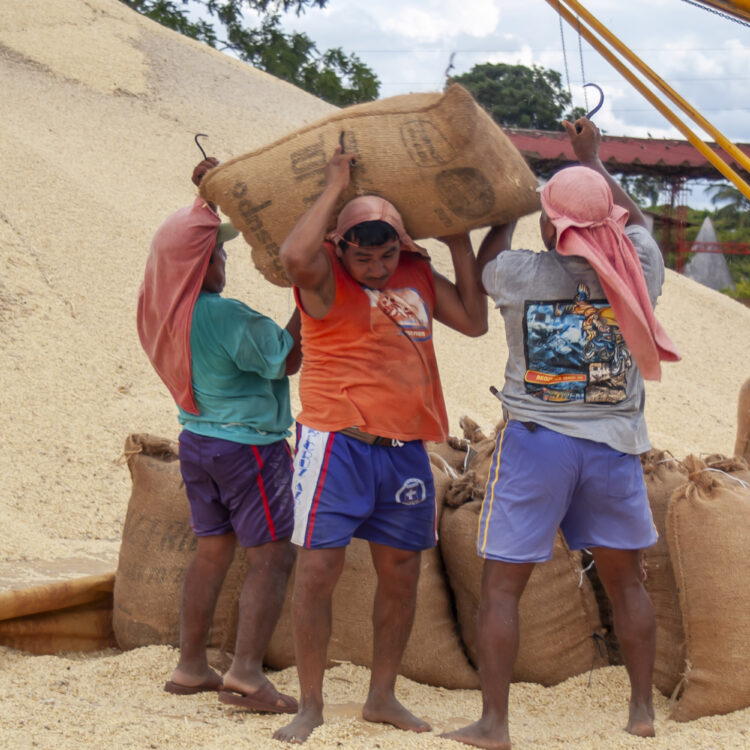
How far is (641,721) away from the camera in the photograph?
2.52 m

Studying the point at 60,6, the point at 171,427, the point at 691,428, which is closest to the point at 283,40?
the point at 60,6

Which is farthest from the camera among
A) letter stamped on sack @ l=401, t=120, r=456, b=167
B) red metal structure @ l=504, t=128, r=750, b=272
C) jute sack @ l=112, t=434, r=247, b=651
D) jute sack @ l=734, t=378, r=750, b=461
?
red metal structure @ l=504, t=128, r=750, b=272

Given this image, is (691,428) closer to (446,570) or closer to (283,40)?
(446,570)

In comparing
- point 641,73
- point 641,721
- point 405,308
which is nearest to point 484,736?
point 641,721

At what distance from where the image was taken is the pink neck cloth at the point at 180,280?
283 cm

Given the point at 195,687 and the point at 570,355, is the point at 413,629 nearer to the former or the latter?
the point at 195,687

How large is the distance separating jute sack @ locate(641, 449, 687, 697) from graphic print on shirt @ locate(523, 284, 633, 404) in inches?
25.5

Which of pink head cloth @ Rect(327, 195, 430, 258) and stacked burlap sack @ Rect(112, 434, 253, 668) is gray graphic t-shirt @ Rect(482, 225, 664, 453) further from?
stacked burlap sack @ Rect(112, 434, 253, 668)

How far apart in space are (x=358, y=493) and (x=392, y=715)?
57 centimetres

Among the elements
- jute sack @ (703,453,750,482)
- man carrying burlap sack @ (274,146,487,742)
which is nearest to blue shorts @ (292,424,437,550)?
man carrying burlap sack @ (274,146,487,742)

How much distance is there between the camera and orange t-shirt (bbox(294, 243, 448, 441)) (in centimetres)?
254

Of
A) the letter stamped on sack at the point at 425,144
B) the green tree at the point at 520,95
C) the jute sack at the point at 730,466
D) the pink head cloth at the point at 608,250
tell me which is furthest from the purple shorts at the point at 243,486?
the green tree at the point at 520,95

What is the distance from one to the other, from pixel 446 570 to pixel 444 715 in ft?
1.56

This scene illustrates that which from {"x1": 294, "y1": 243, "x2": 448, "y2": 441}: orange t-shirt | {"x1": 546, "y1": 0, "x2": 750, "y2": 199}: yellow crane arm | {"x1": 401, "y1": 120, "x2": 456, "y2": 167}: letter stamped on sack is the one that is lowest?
{"x1": 294, "y1": 243, "x2": 448, "y2": 441}: orange t-shirt
